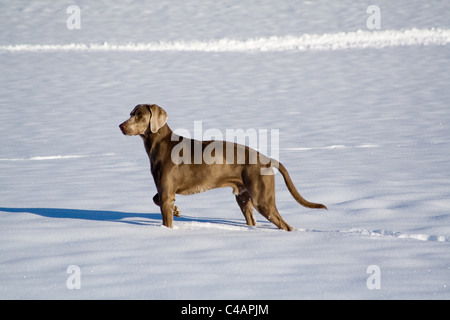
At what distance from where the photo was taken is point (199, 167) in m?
5.43

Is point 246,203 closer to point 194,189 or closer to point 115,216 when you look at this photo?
point 194,189

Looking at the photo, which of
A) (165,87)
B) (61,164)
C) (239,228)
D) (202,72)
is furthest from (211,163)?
(202,72)

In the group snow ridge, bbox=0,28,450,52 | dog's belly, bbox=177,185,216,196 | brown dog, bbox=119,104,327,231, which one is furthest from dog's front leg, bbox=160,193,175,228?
snow ridge, bbox=0,28,450,52

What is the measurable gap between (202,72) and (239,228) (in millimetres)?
16342

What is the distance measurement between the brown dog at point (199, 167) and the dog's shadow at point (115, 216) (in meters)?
0.47

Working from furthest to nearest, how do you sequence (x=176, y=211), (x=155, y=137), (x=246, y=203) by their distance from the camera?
(x=176, y=211) → (x=246, y=203) → (x=155, y=137)

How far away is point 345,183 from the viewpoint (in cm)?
761

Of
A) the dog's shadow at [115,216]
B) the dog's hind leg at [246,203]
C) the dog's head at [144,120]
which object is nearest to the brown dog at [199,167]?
the dog's head at [144,120]

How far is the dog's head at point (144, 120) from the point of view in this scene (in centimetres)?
544

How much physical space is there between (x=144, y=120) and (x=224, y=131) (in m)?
7.86

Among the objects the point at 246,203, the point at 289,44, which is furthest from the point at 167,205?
the point at 289,44

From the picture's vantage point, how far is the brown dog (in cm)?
536
